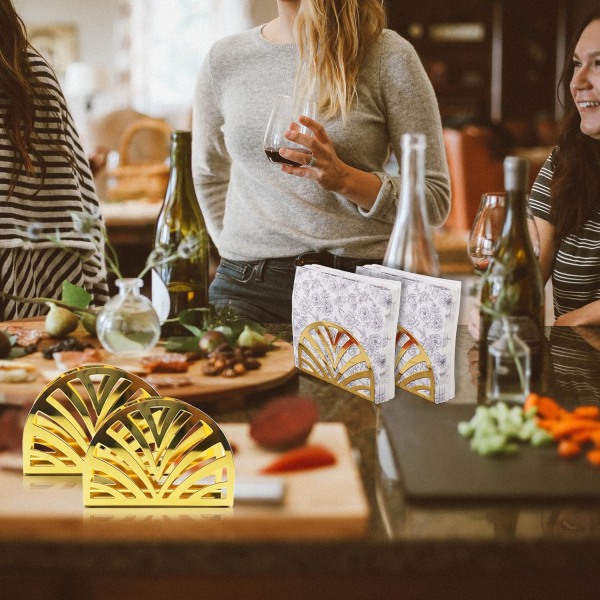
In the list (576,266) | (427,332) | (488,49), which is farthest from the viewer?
(488,49)

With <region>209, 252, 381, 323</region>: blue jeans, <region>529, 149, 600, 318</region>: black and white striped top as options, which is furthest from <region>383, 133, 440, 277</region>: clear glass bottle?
<region>529, 149, 600, 318</region>: black and white striped top

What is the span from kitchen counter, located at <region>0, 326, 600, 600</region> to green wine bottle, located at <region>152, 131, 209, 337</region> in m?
0.52

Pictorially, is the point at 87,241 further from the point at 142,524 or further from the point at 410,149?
the point at 142,524

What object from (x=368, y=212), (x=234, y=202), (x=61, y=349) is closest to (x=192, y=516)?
(x=61, y=349)

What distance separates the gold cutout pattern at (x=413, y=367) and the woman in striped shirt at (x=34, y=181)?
2.34 ft

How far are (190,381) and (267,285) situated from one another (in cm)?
77

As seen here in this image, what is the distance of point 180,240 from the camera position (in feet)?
4.28

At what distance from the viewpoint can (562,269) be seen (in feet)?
5.67

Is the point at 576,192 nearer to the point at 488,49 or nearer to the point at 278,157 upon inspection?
the point at 278,157

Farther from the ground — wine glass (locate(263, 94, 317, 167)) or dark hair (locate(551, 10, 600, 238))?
wine glass (locate(263, 94, 317, 167))

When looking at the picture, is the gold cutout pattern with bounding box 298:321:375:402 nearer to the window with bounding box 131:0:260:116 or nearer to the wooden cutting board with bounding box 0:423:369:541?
the wooden cutting board with bounding box 0:423:369:541

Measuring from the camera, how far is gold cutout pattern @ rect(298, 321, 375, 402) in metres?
0.99

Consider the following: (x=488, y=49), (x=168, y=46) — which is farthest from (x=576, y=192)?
(x=488, y=49)

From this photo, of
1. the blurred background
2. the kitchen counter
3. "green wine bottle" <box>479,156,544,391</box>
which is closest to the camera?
the kitchen counter
